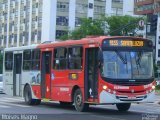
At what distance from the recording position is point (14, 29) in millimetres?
104562

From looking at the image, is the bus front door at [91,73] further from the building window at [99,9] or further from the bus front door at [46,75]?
the building window at [99,9]

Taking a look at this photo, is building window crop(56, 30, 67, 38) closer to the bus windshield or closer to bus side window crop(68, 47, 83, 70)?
bus side window crop(68, 47, 83, 70)

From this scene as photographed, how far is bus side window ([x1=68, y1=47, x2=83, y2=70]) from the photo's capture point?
21.0 m

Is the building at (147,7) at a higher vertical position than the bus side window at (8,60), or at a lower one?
higher

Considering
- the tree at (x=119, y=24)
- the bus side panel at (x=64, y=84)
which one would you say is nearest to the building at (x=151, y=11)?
the tree at (x=119, y=24)

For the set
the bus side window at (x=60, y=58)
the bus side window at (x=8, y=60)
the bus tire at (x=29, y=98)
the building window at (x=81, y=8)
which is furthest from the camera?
the building window at (x=81, y=8)

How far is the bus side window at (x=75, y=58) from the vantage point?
21000 mm

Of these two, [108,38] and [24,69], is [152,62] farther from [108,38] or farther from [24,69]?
[24,69]

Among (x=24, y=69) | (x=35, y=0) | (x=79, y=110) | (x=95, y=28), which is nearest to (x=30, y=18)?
(x=35, y=0)

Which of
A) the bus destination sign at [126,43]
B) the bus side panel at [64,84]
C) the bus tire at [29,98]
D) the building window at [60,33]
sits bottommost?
the bus tire at [29,98]

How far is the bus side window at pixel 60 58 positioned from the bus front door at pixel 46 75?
721 mm

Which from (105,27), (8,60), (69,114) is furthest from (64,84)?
(105,27)

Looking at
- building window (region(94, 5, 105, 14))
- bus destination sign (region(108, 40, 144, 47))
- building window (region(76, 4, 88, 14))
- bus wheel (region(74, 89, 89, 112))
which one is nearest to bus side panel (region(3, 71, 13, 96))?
bus wheel (region(74, 89, 89, 112))

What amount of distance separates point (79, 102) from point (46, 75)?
3.69 metres
